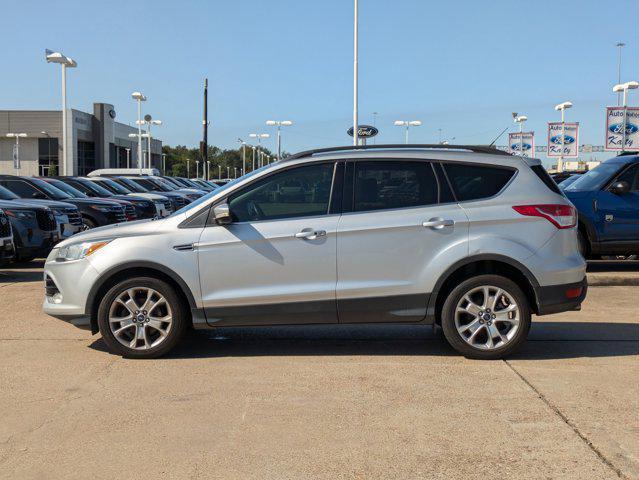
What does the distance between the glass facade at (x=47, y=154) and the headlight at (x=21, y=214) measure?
6764cm

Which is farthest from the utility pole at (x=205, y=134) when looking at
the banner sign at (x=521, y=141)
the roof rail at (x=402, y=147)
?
the roof rail at (x=402, y=147)

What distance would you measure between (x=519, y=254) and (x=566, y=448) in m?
2.28

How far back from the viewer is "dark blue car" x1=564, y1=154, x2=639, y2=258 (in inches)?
477

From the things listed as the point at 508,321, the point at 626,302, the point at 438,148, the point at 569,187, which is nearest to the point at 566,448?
the point at 508,321

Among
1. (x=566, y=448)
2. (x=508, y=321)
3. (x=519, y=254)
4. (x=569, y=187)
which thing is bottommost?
(x=566, y=448)

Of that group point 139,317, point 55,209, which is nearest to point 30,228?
point 55,209

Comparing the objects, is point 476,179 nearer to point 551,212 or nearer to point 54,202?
point 551,212

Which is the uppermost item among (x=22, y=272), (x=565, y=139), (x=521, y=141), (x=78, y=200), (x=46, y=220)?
(x=521, y=141)

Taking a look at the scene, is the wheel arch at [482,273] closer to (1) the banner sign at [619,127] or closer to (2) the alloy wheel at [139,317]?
(2) the alloy wheel at [139,317]

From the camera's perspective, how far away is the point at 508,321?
6.58 meters

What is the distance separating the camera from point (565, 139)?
38094 mm

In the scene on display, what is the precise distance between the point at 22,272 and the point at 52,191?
432 centimetres

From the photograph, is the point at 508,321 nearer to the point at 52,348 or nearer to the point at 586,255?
the point at 52,348

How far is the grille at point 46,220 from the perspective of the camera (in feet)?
43.4
